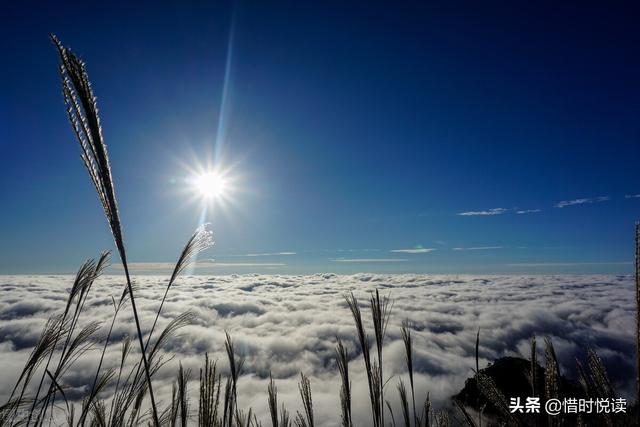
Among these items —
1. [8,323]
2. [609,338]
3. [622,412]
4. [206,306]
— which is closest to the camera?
[622,412]

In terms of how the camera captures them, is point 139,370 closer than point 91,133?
No

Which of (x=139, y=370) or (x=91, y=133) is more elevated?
(x=91, y=133)

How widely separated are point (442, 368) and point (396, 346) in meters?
24.0

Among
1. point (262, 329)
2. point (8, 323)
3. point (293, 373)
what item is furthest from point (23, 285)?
point (293, 373)

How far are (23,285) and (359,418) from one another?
183 meters

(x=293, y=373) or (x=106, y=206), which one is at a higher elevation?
(x=106, y=206)

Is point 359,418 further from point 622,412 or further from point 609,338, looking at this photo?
point 622,412

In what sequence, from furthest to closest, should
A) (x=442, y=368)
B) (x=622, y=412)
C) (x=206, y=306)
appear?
1. (x=206, y=306)
2. (x=442, y=368)
3. (x=622, y=412)

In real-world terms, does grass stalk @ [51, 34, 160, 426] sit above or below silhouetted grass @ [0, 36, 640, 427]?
above

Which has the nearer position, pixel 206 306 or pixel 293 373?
pixel 293 373

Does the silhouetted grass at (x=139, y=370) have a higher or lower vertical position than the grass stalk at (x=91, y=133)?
lower

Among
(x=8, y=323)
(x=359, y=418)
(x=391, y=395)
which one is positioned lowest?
(x=359, y=418)

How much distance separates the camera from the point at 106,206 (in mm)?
1468

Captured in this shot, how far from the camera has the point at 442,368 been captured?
149 metres
